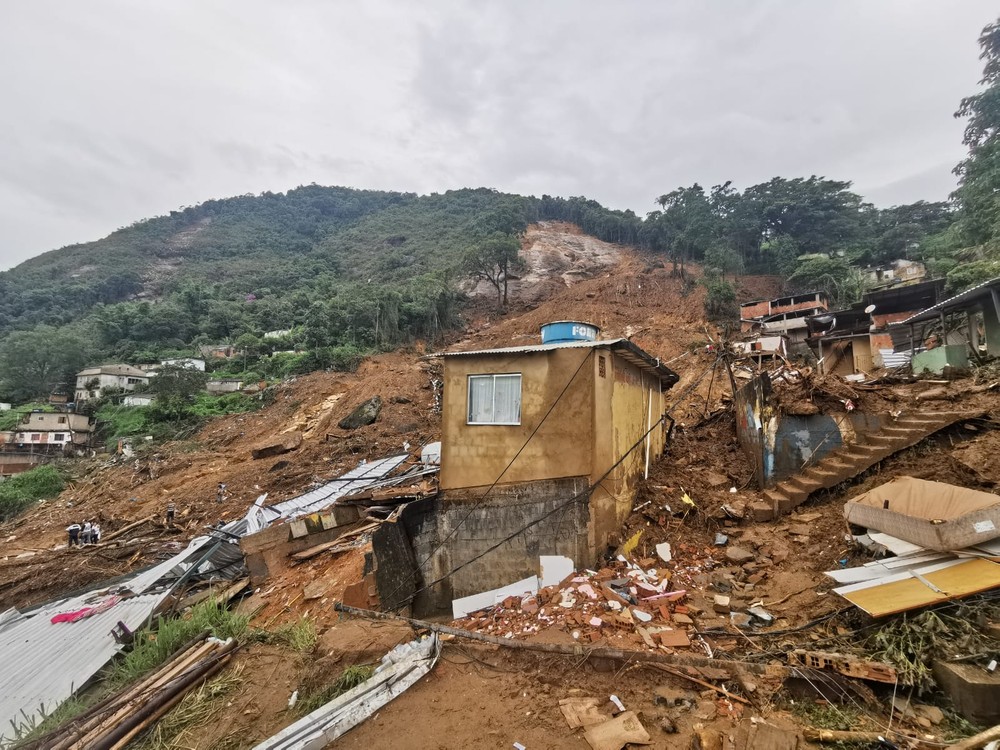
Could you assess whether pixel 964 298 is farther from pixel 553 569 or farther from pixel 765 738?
pixel 765 738

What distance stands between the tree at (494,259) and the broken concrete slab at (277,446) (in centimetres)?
2335

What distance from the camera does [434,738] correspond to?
436 cm

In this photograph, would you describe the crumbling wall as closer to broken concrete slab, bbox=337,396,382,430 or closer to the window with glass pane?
the window with glass pane

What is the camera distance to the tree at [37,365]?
38969 mm

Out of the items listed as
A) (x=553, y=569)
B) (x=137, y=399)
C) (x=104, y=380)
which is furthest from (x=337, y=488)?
(x=104, y=380)

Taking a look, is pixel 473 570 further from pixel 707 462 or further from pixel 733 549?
pixel 707 462

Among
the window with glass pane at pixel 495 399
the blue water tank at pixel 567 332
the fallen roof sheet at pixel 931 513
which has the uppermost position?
the blue water tank at pixel 567 332

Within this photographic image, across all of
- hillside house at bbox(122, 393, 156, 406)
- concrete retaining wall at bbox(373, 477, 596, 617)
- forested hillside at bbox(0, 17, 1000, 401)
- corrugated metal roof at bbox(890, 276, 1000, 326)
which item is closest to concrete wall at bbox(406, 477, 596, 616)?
concrete retaining wall at bbox(373, 477, 596, 617)

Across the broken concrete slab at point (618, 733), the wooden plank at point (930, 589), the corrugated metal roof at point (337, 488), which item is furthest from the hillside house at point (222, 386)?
the wooden plank at point (930, 589)

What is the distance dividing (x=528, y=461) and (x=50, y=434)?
38.0 metres

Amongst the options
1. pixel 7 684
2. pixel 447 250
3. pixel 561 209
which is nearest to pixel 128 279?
pixel 447 250

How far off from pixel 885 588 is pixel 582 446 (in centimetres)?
452

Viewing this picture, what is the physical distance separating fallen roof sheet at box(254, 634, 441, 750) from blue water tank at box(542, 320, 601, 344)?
611cm

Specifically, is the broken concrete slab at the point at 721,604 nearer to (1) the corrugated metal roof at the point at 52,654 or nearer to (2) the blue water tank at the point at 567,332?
(2) the blue water tank at the point at 567,332
